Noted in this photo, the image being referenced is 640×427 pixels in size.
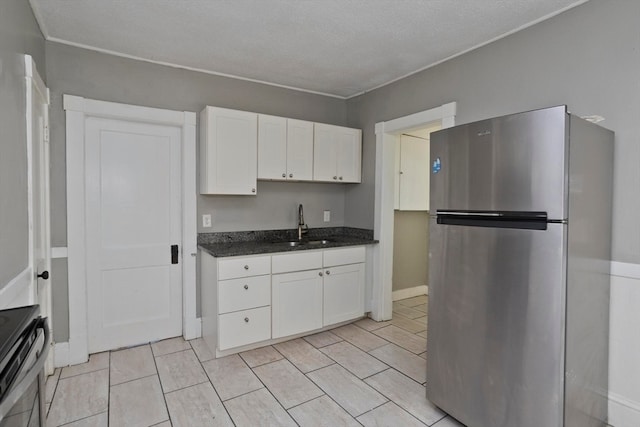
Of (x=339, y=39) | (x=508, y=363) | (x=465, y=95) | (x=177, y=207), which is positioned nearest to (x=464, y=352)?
(x=508, y=363)

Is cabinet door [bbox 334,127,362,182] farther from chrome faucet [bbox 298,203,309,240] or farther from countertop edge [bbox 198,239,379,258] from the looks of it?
countertop edge [bbox 198,239,379,258]

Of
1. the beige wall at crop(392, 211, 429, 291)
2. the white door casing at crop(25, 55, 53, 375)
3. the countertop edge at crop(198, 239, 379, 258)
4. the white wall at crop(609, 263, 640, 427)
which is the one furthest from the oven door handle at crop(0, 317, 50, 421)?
the beige wall at crop(392, 211, 429, 291)

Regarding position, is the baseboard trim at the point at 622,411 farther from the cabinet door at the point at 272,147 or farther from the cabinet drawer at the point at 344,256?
the cabinet door at the point at 272,147

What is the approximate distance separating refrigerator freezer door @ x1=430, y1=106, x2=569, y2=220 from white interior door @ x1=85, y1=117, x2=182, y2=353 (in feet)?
7.67

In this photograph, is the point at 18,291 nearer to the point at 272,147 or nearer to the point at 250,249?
the point at 250,249

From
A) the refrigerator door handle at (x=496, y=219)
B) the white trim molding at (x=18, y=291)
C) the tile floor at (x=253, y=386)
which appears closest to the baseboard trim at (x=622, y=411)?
the tile floor at (x=253, y=386)

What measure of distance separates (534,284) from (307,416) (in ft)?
4.82

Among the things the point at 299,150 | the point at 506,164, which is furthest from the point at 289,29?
the point at 506,164

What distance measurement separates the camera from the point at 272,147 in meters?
3.22

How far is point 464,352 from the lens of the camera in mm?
1854

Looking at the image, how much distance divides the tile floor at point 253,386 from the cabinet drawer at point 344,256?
2.36 feet

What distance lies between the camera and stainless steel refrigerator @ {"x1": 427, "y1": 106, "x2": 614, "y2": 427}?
1514 millimetres

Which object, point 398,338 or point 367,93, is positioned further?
point 367,93

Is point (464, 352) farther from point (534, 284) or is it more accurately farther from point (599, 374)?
point (599, 374)
